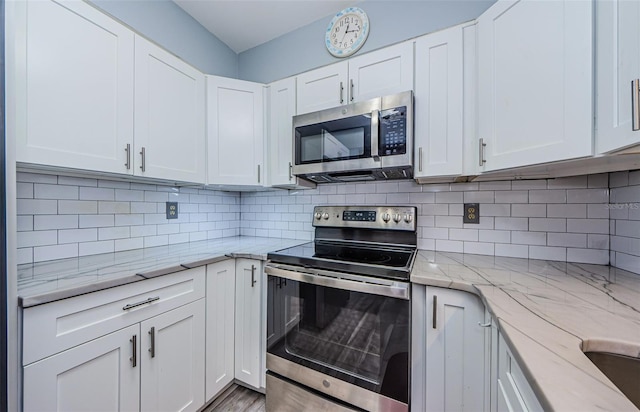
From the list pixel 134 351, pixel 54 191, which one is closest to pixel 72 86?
pixel 54 191

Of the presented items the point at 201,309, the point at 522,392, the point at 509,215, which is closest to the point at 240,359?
the point at 201,309

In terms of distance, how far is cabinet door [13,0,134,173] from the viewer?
973 millimetres

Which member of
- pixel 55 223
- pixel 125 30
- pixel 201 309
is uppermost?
pixel 125 30

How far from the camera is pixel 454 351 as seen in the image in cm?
105

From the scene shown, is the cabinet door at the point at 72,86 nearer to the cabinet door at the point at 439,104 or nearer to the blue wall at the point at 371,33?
the blue wall at the point at 371,33

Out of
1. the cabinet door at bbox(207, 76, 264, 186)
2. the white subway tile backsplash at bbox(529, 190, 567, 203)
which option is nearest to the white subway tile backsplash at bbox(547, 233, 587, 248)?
the white subway tile backsplash at bbox(529, 190, 567, 203)

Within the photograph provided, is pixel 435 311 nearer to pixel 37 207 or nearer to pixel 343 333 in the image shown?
pixel 343 333

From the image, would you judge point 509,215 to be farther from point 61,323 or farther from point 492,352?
point 61,323

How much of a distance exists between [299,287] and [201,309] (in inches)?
22.9

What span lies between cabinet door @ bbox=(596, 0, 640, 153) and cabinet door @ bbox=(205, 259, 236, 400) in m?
1.79

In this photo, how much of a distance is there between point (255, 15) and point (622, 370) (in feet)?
8.43

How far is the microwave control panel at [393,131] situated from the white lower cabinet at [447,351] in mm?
720

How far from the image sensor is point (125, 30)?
4.25ft

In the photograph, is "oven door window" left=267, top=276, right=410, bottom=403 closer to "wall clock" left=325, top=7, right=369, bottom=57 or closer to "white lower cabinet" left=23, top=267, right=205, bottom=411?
"white lower cabinet" left=23, top=267, right=205, bottom=411
